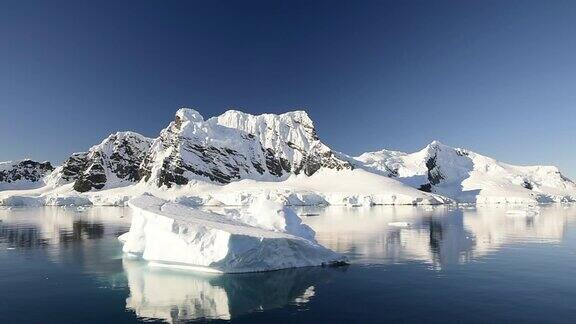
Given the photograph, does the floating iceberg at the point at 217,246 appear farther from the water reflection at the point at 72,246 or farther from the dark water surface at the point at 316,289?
the water reflection at the point at 72,246

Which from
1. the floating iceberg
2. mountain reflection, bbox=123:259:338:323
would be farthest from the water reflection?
mountain reflection, bbox=123:259:338:323

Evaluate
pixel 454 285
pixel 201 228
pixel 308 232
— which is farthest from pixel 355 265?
pixel 201 228

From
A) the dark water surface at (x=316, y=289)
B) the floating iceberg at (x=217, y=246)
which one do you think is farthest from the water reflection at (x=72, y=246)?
the floating iceberg at (x=217, y=246)

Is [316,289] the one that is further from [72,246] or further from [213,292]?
[72,246]

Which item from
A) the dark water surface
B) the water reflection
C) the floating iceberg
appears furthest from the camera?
the water reflection

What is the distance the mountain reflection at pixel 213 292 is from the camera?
23.1 meters

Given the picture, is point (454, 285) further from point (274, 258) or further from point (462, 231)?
point (462, 231)

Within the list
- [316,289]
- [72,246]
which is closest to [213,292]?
[316,289]

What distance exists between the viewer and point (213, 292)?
27.0 meters

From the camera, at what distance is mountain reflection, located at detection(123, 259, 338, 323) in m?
23.1

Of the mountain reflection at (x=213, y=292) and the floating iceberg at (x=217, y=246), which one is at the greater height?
the floating iceberg at (x=217, y=246)

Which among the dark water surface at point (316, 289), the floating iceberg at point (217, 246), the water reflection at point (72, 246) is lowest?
the dark water surface at point (316, 289)

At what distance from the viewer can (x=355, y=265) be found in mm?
36219

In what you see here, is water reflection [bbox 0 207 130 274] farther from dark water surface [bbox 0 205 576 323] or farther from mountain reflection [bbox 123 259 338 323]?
mountain reflection [bbox 123 259 338 323]
